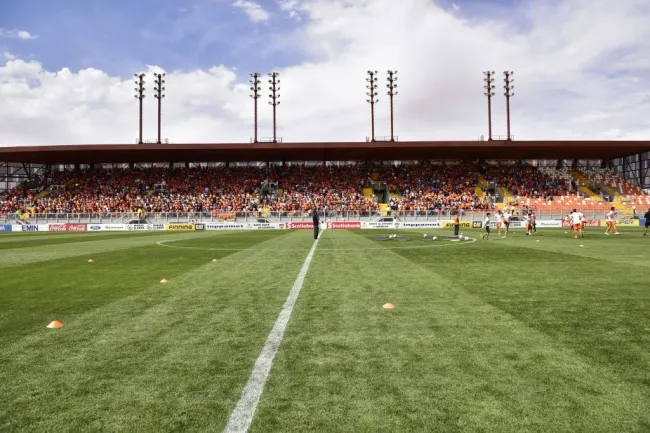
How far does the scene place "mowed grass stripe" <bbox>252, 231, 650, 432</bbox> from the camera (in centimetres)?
320

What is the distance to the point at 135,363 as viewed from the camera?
14.5ft

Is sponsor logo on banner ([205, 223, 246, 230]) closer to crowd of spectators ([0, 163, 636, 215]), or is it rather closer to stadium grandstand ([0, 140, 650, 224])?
stadium grandstand ([0, 140, 650, 224])

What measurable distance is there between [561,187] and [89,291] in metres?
55.7

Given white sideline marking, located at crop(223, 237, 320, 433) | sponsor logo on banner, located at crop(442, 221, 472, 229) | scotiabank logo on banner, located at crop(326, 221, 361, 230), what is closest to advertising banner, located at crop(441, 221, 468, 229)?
sponsor logo on banner, located at crop(442, 221, 472, 229)

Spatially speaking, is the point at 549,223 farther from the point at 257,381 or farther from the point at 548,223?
the point at 257,381

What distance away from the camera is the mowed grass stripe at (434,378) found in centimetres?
320

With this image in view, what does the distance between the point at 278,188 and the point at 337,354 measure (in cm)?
5029

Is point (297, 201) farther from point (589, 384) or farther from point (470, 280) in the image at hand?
point (589, 384)

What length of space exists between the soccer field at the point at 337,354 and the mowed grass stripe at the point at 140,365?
18 mm

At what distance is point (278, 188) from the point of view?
2141 inches

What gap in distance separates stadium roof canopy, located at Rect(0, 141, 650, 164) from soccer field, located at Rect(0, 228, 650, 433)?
141 feet

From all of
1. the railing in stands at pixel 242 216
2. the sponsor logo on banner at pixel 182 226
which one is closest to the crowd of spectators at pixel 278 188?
the railing in stands at pixel 242 216

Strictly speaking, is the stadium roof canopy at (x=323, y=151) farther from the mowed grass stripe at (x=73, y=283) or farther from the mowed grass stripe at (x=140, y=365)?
the mowed grass stripe at (x=140, y=365)

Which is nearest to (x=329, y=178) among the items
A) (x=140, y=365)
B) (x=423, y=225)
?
(x=423, y=225)
